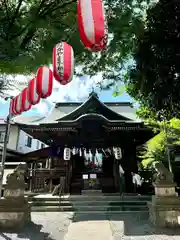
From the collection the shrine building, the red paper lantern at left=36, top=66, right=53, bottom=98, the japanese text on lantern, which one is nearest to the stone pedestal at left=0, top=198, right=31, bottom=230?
the red paper lantern at left=36, top=66, right=53, bottom=98

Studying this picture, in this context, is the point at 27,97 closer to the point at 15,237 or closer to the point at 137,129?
the point at 15,237

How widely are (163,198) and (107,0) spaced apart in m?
6.23

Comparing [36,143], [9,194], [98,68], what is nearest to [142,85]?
[98,68]

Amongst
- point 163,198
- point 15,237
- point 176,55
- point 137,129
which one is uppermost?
point 176,55

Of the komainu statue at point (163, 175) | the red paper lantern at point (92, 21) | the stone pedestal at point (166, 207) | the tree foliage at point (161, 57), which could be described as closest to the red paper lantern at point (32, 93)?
the red paper lantern at point (92, 21)

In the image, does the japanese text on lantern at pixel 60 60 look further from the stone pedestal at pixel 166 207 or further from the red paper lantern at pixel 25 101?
the stone pedestal at pixel 166 207

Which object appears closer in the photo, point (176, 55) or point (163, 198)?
point (176, 55)

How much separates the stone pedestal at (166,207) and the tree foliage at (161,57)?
2.62m

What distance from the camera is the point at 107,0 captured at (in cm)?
501

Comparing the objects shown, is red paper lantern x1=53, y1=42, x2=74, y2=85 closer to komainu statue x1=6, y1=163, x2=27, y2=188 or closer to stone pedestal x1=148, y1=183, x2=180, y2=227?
komainu statue x1=6, y1=163, x2=27, y2=188

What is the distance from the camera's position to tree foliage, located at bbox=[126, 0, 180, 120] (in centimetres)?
496

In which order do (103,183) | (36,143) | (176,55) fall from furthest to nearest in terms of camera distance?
(36,143), (103,183), (176,55)

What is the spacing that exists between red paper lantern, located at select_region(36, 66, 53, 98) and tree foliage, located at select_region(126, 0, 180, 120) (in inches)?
108

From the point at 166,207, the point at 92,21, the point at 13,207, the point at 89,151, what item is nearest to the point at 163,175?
the point at 166,207
